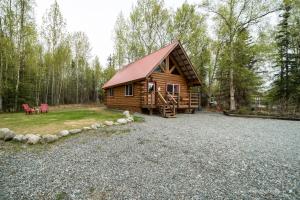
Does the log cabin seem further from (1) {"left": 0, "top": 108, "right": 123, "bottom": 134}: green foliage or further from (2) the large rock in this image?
(2) the large rock

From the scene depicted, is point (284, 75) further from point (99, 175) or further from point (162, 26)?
point (99, 175)

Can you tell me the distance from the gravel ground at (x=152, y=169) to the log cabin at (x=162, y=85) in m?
5.76

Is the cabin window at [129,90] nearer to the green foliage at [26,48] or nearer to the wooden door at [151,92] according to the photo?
the wooden door at [151,92]

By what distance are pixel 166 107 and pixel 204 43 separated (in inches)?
496

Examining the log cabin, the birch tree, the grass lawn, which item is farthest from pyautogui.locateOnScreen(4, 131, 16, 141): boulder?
the birch tree

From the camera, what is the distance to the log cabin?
1041cm

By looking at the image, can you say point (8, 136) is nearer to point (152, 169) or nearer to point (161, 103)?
point (152, 169)

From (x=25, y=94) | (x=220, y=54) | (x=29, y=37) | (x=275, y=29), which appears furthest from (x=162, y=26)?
(x=25, y=94)

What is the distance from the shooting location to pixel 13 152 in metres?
3.78

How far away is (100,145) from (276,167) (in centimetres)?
420

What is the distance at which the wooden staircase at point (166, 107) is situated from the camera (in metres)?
9.66

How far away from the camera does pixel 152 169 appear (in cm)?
287

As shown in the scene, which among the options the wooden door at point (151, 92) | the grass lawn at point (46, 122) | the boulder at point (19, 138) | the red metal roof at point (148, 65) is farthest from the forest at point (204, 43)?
the boulder at point (19, 138)

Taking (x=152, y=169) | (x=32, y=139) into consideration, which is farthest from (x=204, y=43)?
(x=32, y=139)
